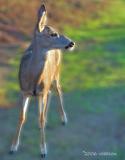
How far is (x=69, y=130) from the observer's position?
29.3 feet

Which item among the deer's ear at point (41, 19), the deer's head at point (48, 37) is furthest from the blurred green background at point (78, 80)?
the deer's ear at point (41, 19)

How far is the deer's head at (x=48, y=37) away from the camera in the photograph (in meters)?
7.63

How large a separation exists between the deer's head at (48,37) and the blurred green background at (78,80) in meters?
1.55

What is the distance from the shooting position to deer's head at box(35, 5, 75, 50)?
7.63 meters

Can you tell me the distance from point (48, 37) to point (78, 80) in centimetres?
368

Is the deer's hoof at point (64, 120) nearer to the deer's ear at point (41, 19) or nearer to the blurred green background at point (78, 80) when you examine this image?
the blurred green background at point (78, 80)

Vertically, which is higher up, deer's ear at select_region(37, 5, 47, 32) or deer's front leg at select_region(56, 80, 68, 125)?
deer's ear at select_region(37, 5, 47, 32)

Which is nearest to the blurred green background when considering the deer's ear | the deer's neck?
the deer's neck

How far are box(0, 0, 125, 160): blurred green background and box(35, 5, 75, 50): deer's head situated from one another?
1550mm

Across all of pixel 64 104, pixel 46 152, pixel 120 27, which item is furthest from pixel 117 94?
pixel 120 27

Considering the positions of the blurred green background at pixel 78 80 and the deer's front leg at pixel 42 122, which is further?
the blurred green background at pixel 78 80

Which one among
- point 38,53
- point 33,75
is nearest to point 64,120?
point 33,75

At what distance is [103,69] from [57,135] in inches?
146

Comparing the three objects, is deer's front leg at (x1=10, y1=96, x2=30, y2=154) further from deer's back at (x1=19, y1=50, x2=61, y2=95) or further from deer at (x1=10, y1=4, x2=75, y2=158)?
deer's back at (x1=19, y1=50, x2=61, y2=95)
